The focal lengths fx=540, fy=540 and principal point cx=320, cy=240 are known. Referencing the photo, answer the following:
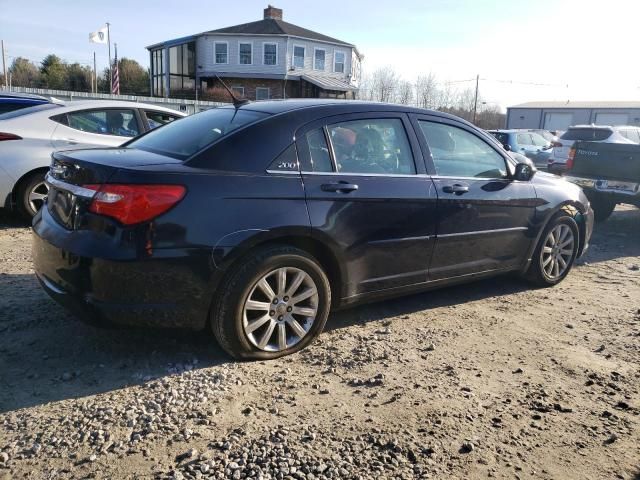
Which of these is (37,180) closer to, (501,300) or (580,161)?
(501,300)

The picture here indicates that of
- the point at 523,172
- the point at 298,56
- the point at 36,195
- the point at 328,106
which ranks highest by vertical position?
the point at 298,56

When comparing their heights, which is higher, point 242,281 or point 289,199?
point 289,199

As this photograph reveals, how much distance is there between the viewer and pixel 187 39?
4016cm

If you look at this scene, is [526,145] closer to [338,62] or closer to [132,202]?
[132,202]

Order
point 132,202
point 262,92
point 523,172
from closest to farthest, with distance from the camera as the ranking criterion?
point 132,202 < point 523,172 < point 262,92

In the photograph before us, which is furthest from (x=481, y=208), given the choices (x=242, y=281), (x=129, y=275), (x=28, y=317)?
(x=28, y=317)

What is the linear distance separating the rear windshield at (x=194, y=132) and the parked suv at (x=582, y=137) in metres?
12.8

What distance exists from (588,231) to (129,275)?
4840 millimetres

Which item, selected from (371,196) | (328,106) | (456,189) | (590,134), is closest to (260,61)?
(590,134)

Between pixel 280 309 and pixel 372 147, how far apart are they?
4.63 feet

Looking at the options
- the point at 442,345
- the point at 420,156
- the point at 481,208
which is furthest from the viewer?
the point at 481,208

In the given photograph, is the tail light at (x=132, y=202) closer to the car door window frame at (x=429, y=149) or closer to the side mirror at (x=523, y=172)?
the car door window frame at (x=429, y=149)

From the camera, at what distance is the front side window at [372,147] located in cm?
387

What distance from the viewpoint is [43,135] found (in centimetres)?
682
